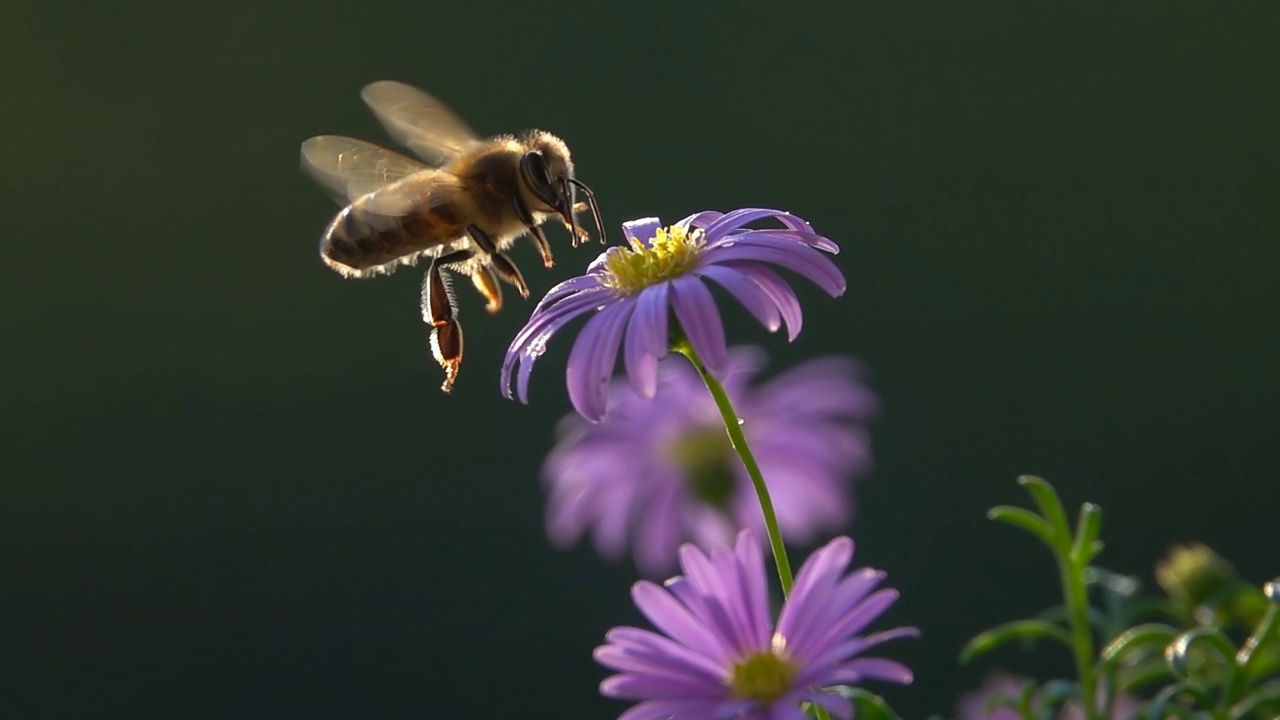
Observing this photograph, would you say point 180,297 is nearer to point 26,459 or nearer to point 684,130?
point 26,459

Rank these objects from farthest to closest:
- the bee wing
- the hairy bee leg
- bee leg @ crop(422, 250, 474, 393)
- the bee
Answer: the bee wing < the hairy bee leg < the bee < bee leg @ crop(422, 250, 474, 393)

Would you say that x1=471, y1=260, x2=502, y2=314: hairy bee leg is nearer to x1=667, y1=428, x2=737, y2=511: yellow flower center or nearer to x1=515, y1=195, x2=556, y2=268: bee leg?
x1=515, y1=195, x2=556, y2=268: bee leg

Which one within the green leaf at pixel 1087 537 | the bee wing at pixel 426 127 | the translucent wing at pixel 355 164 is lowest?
the green leaf at pixel 1087 537

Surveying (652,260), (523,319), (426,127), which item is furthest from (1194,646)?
(523,319)

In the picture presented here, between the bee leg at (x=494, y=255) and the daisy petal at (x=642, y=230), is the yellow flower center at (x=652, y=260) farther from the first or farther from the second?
the bee leg at (x=494, y=255)

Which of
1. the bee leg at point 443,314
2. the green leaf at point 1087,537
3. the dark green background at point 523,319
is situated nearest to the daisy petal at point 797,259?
the green leaf at point 1087,537

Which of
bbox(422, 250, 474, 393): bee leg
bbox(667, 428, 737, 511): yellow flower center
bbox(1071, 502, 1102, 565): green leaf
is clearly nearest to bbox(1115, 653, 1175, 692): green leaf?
bbox(1071, 502, 1102, 565): green leaf

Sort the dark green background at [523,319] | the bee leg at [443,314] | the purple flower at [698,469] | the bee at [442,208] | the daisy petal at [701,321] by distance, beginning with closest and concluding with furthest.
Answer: the daisy petal at [701,321], the bee leg at [443,314], the bee at [442,208], the purple flower at [698,469], the dark green background at [523,319]
